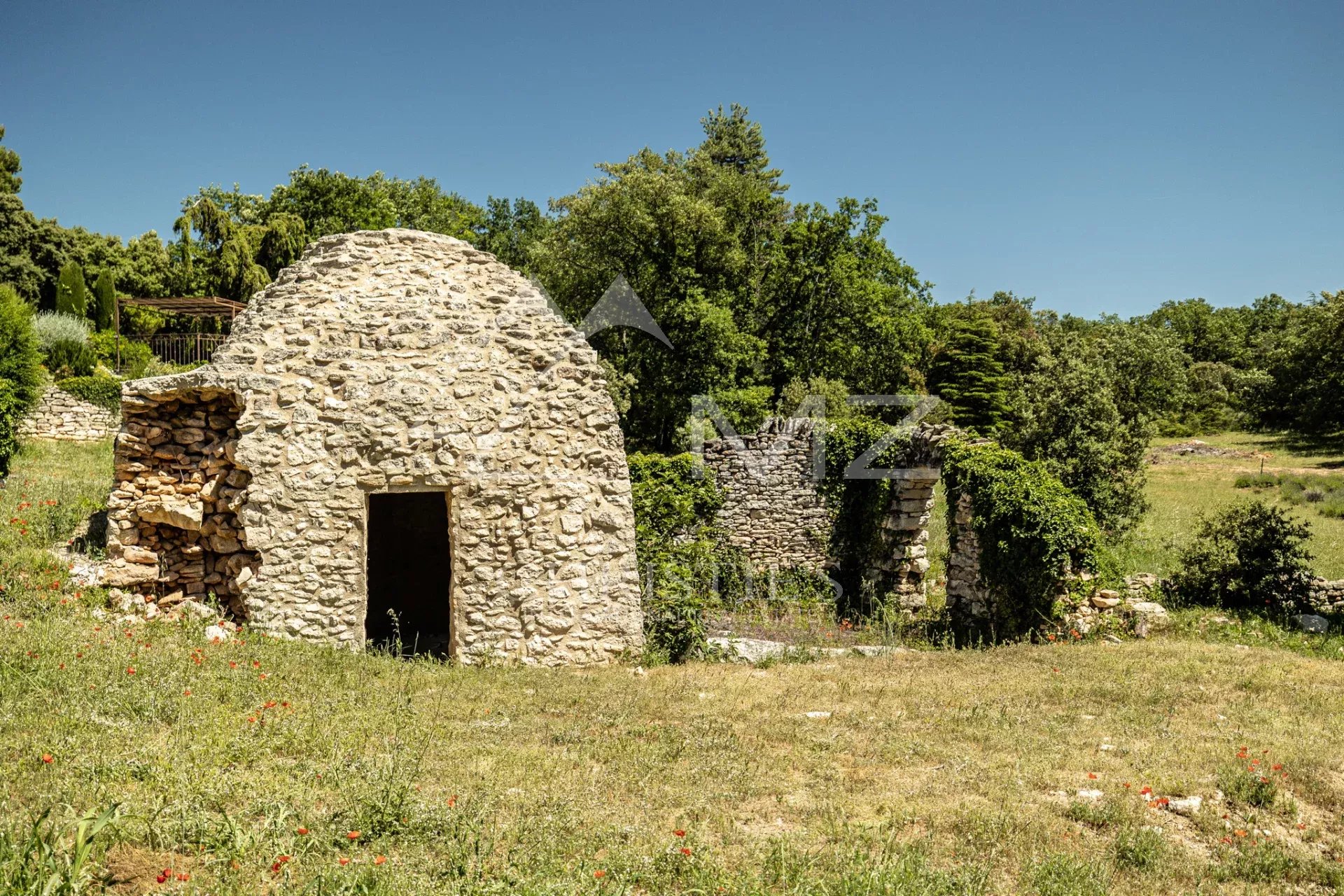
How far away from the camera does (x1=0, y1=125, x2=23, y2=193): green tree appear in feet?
124

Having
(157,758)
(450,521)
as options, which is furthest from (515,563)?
(157,758)

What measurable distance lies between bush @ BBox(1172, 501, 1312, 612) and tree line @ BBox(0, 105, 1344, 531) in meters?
4.26

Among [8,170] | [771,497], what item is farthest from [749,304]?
[8,170]

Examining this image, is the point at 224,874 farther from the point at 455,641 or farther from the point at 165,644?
the point at 455,641

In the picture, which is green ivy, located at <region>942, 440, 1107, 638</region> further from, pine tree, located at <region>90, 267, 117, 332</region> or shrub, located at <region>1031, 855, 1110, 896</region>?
pine tree, located at <region>90, 267, 117, 332</region>

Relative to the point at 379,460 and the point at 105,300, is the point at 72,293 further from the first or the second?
the point at 379,460

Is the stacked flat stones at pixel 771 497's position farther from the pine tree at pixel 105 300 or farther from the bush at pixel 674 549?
the pine tree at pixel 105 300

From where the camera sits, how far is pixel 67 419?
63.3 feet

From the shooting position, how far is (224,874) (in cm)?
388

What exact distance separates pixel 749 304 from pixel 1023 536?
1781 centimetres

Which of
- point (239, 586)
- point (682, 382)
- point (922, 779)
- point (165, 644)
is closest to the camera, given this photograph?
point (922, 779)

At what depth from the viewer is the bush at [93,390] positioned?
19797 millimetres

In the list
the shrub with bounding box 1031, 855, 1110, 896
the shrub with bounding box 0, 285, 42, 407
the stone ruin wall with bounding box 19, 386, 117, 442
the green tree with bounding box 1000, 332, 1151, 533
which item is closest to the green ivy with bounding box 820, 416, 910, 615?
the green tree with bounding box 1000, 332, 1151, 533

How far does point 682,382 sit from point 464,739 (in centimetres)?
1900
